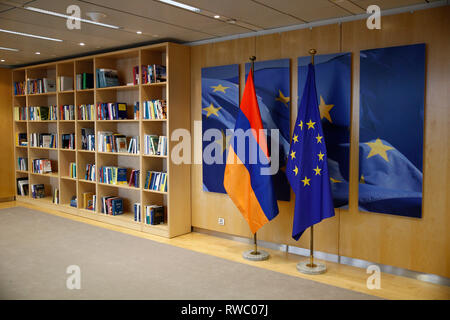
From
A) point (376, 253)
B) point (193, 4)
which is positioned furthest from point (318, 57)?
point (376, 253)

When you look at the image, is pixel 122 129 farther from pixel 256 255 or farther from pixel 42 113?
pixel 256 255

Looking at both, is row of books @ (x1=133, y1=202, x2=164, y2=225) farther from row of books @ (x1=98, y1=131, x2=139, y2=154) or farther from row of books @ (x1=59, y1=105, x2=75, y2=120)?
row of books @ (x1=59, y1=105, x2=75, y2=120)

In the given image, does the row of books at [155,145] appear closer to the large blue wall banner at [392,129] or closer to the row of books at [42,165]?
the large blue wall banner at [392,129]

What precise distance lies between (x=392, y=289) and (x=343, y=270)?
60cm

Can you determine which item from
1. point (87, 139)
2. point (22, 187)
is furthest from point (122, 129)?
point (22, 187)

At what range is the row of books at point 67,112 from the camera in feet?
22.7

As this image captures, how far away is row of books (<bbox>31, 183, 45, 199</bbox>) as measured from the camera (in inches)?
309

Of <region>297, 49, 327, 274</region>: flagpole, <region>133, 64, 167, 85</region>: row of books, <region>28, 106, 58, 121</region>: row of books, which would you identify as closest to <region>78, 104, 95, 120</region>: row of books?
<region>28, 106, 58, 121</region>: row of books

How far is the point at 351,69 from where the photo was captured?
4230 millimetres

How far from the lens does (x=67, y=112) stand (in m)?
6.98

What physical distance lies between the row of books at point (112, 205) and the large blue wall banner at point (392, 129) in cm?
385

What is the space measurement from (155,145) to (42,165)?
3.26 metres
